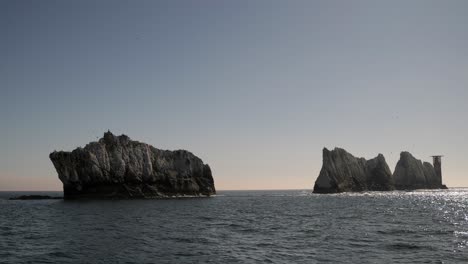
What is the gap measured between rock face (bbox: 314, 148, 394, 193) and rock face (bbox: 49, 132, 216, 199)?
59821mm

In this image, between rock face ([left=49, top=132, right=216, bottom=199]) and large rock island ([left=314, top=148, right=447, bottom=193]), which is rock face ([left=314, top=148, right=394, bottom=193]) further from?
rock face ([left=49, top=132, right=216, bottom=199])

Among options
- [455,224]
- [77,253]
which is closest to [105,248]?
[77,253]

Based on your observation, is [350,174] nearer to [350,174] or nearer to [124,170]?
[350,174]

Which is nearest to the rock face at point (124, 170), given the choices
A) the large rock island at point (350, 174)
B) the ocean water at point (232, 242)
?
the large rock island at point (350, 174)

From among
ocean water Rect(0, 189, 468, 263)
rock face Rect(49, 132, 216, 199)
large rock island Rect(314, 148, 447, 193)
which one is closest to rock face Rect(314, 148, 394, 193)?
large rock island Rect(314, 148, 447, 193)

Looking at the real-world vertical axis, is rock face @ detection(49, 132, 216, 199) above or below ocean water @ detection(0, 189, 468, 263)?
above

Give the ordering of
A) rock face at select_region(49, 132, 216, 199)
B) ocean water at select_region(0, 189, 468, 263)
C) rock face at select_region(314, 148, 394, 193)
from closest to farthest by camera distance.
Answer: ocean water at select_region(0, 189, 468, 263) → rock face at select_region(49, 132, 216, 199) → rock face at select_region(314, 148, 394, 193)

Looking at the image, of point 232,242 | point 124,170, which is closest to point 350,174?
point 124,170

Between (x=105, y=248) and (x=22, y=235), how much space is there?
40.0ft

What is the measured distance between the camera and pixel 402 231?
43.2 m

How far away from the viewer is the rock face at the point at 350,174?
17088 cm

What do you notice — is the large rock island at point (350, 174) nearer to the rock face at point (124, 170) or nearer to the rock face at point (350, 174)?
the rock face at point (350, 174)

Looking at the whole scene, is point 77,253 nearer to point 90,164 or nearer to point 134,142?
point 90,164

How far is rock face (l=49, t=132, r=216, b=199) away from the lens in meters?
110
